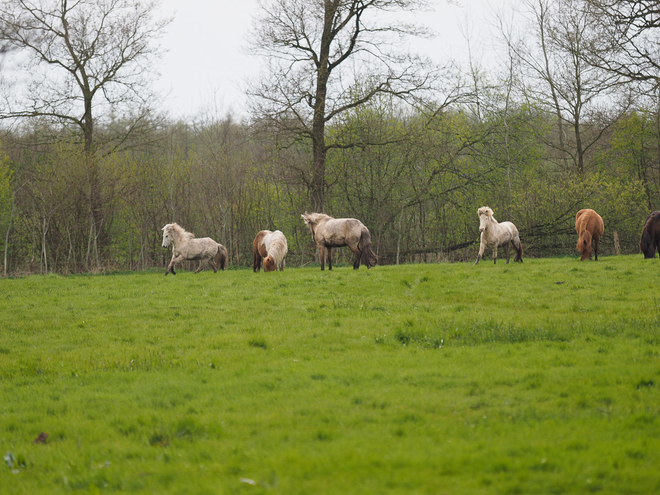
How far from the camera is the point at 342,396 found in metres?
6.31

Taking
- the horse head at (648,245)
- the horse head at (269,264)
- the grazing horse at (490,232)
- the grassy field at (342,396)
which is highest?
the grazing horse at (490,232)

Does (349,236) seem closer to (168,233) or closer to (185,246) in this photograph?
(185,246)

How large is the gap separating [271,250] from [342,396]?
1307cm

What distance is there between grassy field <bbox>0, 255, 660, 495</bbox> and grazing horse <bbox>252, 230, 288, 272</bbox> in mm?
5740

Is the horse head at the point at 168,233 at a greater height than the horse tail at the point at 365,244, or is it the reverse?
the horse head at the point at 168,233

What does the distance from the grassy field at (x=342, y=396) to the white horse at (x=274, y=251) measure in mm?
5675

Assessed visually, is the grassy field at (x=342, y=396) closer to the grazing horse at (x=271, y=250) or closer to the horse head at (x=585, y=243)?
the horse head at (x=585, y=243)

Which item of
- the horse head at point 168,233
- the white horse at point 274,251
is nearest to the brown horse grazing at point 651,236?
the white horse at point 274,251

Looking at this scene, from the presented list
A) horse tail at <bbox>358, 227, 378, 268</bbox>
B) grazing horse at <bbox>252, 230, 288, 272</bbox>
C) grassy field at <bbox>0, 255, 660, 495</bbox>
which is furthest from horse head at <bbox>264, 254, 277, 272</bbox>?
grassy field at <bbox>0, 255, 660, 495</bbox>

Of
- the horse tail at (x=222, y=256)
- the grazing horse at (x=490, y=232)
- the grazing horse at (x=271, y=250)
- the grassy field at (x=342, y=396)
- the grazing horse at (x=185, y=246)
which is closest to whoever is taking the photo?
the grassy field at (x=342, y=396)

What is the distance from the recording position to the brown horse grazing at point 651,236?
58.8 feet

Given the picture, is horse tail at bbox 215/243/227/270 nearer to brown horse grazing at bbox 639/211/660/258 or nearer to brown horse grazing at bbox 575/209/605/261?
brown horse grazing at bbox 575/209/605/261

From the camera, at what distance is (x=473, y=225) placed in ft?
94.8

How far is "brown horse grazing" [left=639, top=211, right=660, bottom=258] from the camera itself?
17.9 m
